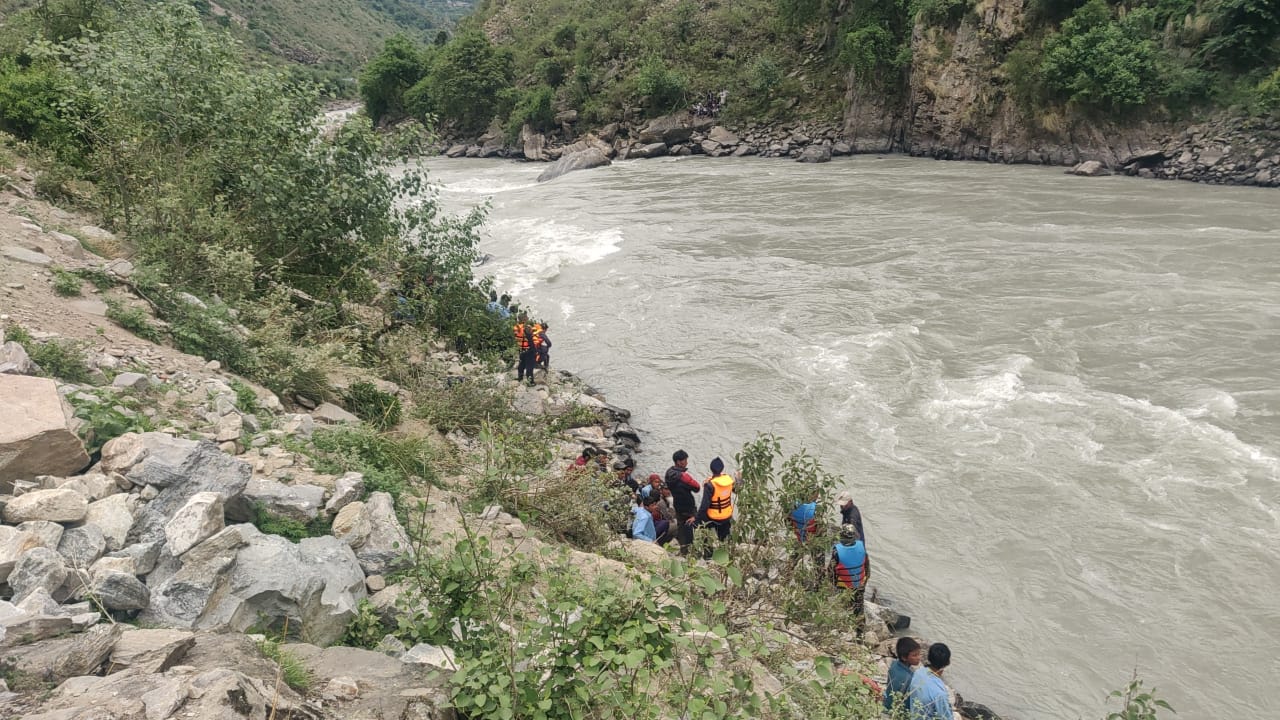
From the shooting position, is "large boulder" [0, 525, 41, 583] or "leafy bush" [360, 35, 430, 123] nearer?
"large boulder" [0, 525, 41, 583]

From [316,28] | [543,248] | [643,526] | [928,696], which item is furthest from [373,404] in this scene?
[316,28]

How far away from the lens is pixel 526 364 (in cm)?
1145

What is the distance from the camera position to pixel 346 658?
3.44 m

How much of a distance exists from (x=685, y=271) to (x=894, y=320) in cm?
571

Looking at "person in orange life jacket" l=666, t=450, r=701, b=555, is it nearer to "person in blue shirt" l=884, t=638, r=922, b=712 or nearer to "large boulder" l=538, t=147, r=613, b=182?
"person in blue shirt" l=884, t=638, r=922, b=712

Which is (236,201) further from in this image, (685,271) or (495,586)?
(685,271)

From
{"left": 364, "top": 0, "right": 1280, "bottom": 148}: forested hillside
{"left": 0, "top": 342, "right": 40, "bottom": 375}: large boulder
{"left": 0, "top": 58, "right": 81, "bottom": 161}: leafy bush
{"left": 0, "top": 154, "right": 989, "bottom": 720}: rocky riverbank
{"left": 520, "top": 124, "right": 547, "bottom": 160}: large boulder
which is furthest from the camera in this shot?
{"left": 520, "top": 124, "right": 547, "bottom": 160}: large boulder

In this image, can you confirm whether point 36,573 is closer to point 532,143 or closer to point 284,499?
point 284,499

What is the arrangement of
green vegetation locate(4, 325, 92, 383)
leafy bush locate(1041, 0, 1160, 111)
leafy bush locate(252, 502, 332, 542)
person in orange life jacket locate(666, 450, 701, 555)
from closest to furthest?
leafy bush locate(252, 502, 332, 542)
green vegetation locate(4, 325, 92, 383)
person in orange life jacket locate(666, 450, 701, 555)
leafy bush locate(1041, 0, 1160, 111)

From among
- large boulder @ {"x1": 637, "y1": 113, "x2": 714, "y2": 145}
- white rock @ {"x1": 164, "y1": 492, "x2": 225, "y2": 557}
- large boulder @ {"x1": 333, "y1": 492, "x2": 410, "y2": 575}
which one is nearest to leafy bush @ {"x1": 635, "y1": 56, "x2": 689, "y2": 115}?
large boulder @ {"x1": 637, "y1": 113, "x2": 714, "y2": 145}

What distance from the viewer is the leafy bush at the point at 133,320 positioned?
21.3 feet

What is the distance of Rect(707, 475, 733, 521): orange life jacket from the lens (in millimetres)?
7480

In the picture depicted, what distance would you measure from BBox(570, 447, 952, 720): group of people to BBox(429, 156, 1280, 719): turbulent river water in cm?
108

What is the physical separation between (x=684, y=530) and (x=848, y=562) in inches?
81.2
